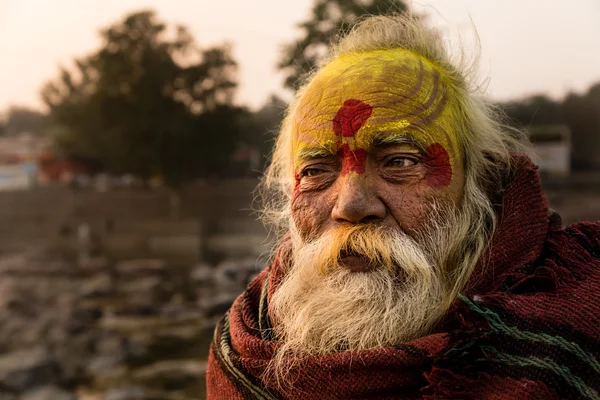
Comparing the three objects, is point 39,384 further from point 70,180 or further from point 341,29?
point 70,180

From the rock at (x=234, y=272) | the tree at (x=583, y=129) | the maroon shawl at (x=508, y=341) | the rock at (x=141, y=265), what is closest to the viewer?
the maroon shawl at (x=508, y=341)

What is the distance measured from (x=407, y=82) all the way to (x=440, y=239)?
21.8 inches

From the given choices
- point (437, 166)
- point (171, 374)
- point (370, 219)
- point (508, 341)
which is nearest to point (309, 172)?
point (370, 219)

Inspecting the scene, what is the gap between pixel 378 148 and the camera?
6.40 ft

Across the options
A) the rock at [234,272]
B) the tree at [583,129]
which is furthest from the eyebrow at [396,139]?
the rock at [234,272]

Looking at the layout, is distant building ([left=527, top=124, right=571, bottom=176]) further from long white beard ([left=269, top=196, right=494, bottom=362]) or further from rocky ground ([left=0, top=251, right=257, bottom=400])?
long white beard ([left=269, top=196, right=494, bottom=362])

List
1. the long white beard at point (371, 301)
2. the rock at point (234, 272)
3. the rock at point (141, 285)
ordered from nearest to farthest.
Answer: the long white beard at point (371, 301)
the rock at point (234, 272)
the rock at point (141, 285)

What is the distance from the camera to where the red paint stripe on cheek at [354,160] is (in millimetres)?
1939

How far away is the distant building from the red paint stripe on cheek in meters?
8.07

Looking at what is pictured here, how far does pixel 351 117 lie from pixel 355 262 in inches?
19.4

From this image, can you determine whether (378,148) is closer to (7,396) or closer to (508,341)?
(508,341)

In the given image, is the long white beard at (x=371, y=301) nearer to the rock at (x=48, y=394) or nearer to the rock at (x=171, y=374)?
the rock at (x=171, y=374)

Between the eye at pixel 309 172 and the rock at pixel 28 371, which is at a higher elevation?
the eye at pixel 309 172

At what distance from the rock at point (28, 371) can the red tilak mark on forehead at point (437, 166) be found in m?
9.76
